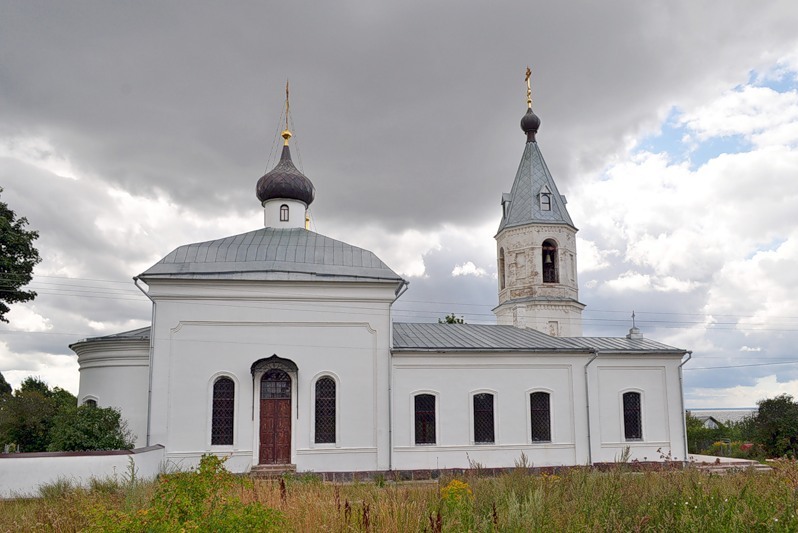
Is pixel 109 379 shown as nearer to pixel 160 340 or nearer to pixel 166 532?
pixel 160 340

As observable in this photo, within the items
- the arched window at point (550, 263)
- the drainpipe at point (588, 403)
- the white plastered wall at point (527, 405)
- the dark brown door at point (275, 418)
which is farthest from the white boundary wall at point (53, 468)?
the arched window at point (550, 263)

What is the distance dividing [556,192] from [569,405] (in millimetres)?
9725

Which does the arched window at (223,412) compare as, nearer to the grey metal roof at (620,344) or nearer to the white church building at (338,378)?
the white church building at (338,378)

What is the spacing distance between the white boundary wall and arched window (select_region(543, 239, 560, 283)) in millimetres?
16475

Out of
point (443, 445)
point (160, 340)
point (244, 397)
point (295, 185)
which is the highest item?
point (295, 185)

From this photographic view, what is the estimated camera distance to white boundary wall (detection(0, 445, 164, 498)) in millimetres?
14031

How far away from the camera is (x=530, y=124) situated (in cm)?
2819

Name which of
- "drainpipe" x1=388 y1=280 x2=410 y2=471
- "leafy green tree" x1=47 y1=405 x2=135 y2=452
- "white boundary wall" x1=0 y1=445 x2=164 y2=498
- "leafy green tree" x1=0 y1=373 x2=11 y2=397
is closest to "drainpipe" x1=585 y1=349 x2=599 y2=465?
"drainpipe" x1=388 y1=280 x2=410 y2=471

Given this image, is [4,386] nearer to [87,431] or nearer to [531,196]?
[87,431]

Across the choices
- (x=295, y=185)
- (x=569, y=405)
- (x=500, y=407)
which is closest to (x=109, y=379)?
(x=295, y=185)

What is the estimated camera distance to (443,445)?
19.7 metres

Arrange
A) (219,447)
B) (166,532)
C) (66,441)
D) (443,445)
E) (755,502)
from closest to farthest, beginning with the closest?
(166,532), (755,502), (66,441), (219,447), (443,445)

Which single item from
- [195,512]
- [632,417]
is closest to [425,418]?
[632,417]

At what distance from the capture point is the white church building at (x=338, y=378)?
18.5 m
